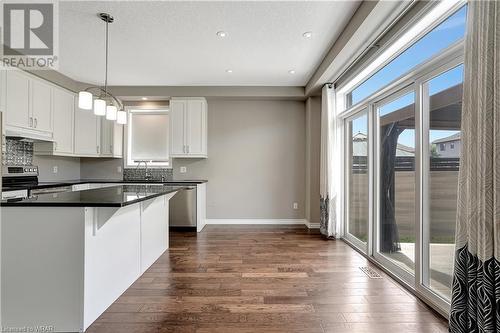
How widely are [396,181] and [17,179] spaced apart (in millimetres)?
4935

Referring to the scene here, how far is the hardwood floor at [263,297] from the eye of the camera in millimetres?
1847

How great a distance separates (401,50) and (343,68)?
0.99m

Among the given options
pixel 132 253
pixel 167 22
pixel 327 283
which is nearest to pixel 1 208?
pixel 132 253

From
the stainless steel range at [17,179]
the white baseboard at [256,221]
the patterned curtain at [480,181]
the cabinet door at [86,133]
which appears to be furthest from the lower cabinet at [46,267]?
the white baseboard at [256,221]

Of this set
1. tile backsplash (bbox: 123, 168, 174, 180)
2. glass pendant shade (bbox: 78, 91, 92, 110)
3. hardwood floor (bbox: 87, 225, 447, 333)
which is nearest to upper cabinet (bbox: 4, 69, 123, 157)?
tile backsplash (bbox: 123, 168, 174, 180)

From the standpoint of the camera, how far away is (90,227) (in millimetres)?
1783

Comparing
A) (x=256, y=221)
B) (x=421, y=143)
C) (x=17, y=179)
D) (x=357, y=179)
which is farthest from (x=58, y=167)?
(x=421, y=143)

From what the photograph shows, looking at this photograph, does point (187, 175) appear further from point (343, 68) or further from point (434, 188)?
point (434, 188)

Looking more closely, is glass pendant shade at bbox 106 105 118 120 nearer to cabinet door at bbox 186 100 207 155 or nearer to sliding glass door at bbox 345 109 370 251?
cabinet door at bbox 186 100 207 155

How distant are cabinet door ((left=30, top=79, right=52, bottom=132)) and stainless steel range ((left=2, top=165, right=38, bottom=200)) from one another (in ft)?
2.08

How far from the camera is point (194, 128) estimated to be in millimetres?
4941

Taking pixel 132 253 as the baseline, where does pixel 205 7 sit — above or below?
above

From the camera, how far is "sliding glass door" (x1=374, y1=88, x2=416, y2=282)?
2.60 m

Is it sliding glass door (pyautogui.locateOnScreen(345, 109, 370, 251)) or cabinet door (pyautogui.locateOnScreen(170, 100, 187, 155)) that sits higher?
cabinet door (pyautogui.locateOnScreen(170, 100, 187, 155))
